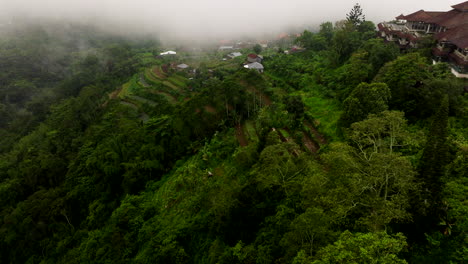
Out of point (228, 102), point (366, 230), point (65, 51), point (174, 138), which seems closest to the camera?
point (366, 230)

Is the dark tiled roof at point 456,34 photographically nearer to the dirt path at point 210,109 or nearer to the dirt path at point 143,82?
the dirt path at point 210,109

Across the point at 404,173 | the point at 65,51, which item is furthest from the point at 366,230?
the point at 65,51

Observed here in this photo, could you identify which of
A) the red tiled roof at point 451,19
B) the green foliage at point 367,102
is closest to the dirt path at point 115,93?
the green foliage at point 367,102

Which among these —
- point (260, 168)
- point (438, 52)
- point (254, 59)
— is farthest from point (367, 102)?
point (254, 59)

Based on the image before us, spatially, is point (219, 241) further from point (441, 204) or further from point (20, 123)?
point (20, 123)

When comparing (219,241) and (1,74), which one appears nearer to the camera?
(219,241)

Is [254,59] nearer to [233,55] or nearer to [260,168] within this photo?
[233,55]

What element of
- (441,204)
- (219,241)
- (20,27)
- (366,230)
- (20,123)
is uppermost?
(20,27)

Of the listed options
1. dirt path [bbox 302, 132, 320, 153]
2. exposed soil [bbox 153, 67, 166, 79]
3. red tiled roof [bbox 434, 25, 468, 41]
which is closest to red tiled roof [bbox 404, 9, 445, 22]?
red tiled roof [bbox 434, 25, 468, 41]
